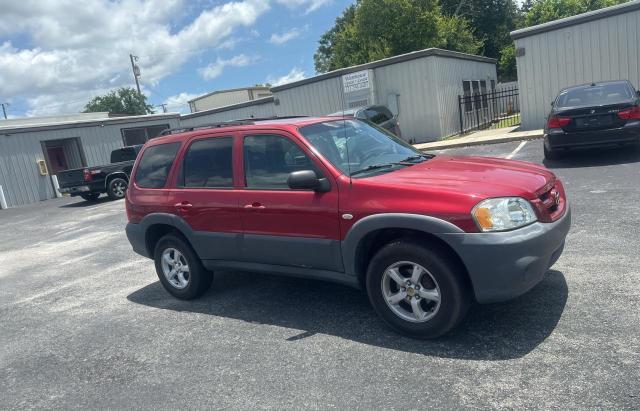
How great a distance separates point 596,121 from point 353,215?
736 cm

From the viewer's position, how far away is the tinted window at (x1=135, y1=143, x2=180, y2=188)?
5.34 metres

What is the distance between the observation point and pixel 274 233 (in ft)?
14.4

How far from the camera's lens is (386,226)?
368cm

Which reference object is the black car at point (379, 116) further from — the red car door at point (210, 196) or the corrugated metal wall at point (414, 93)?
the red car door at point (210, 196)

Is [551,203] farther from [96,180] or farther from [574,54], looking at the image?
[96,180]

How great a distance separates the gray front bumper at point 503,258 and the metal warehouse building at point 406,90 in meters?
13.9

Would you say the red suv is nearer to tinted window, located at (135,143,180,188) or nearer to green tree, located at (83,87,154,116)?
tinted window, located at (135,143,180,188)

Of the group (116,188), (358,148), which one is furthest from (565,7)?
(358,148)

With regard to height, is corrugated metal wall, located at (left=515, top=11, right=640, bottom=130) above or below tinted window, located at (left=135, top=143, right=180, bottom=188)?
above

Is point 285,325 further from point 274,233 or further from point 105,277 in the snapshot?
point 105,277

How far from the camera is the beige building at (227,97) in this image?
40.9 meters

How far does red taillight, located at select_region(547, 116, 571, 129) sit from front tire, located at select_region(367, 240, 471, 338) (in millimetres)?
7125

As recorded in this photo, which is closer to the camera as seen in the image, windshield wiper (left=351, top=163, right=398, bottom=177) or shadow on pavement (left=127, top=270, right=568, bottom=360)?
shadow on pavement (left=127, top=270, right=568, bottom=360)

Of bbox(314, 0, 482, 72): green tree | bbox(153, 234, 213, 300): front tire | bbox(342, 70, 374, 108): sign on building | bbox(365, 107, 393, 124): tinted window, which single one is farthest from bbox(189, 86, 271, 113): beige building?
bbox(153, 234, 213, 300): front tire
